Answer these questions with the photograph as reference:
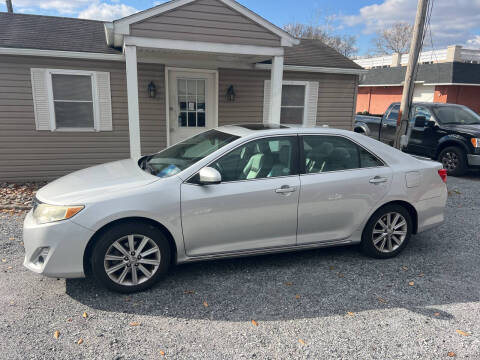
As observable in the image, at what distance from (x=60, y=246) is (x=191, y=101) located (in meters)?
6.09

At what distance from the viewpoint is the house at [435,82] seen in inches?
700

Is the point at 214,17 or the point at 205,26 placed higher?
the point at 214,17

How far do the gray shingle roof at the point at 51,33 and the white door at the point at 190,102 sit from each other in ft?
4.93

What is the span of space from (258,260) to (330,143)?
5.11 feet

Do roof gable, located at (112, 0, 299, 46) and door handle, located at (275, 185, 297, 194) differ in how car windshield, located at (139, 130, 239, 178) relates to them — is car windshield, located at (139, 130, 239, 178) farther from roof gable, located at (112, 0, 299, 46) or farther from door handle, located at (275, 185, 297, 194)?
roof gable, located at (112, 0, 299, 46)

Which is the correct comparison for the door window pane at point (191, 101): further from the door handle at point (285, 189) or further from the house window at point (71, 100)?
the door handle at point (285, 189)

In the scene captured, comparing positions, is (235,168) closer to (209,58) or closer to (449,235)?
(449,235)

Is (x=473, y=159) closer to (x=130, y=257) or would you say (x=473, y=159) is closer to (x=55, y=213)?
(x=130, y=257)

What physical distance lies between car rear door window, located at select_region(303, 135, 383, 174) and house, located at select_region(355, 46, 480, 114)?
13.3 metres

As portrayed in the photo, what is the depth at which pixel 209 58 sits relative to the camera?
7859mm

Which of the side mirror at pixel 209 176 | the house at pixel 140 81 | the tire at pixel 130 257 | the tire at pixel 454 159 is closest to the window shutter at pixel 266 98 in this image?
the house at pixel 140 81

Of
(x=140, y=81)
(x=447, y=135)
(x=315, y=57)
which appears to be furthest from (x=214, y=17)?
(x=447, y=135)

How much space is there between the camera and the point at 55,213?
317 cm

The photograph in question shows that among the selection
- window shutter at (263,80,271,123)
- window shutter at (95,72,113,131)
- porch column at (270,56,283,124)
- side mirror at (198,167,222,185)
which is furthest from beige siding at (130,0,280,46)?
side mirror at (198,167,222,185)
